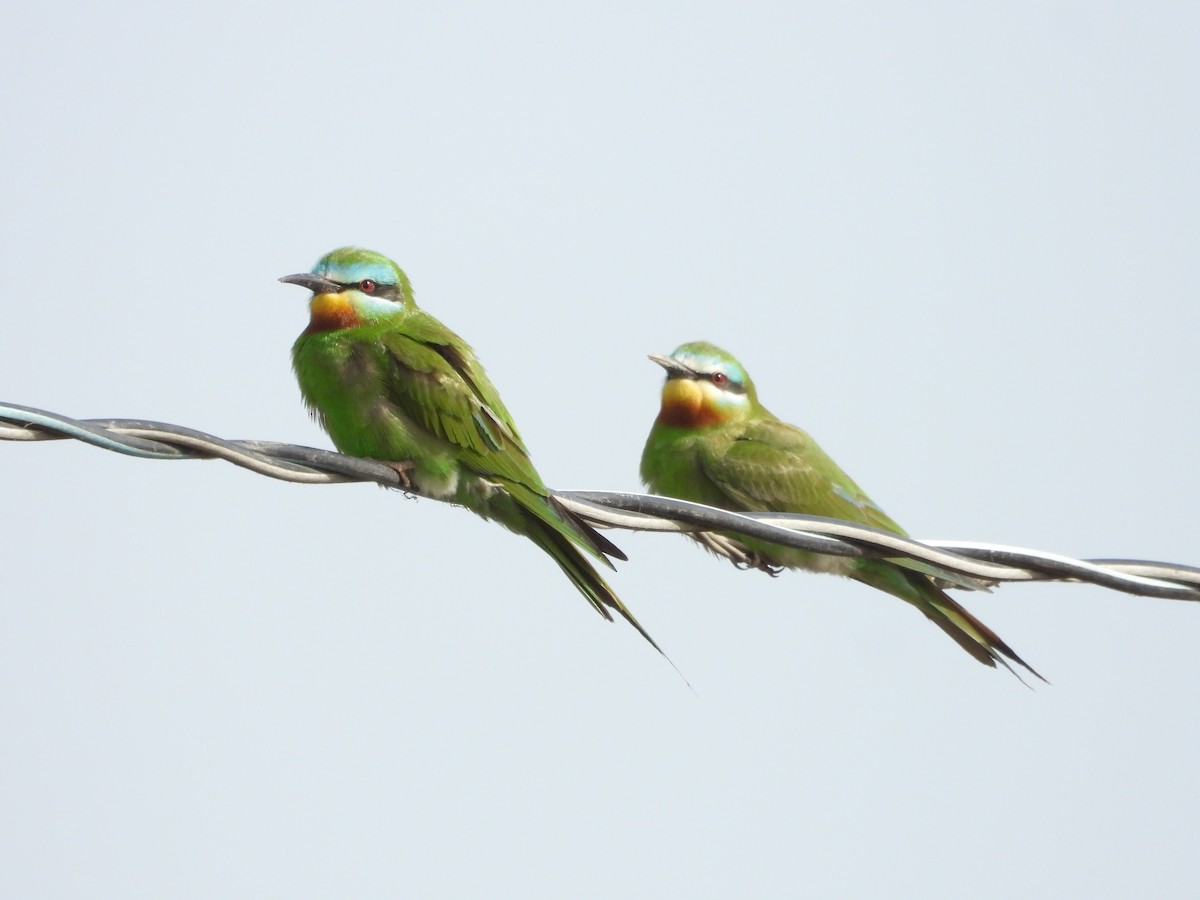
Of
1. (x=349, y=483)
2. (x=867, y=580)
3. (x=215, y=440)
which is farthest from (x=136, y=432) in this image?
(x=867, y=580)

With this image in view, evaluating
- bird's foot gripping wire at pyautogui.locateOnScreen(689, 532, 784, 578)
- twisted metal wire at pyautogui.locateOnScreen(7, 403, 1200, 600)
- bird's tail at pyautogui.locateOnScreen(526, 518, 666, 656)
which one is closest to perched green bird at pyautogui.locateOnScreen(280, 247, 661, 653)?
bird's tail at pyautogui.locateOnScreen(526, 518, 666, 656)

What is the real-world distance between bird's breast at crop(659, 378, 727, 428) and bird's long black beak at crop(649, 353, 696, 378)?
0.02 m

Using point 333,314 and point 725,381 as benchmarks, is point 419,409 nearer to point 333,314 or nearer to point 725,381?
point 333,314

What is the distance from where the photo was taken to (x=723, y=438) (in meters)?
6.62

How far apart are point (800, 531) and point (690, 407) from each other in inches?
111

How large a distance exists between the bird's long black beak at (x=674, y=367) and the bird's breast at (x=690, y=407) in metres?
0.02

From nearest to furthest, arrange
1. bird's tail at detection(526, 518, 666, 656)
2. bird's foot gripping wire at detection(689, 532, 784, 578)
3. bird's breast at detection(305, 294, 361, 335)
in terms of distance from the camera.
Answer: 1. bird's tail at detection(526, 518, 666, 656)
2. bird's breast at detection(305, 294, 361, 335)
3. bird's foot gripping wire at detection(689, 532, 784, 578)

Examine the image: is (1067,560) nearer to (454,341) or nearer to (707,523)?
(707,523)

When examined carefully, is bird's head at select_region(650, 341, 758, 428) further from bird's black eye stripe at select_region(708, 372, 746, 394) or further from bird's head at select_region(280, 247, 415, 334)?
bird's head at select_region(280, 247, 415, 334)

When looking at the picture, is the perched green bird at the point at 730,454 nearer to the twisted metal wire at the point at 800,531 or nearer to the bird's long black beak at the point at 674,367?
the bird's long black beak at the point at 674,367

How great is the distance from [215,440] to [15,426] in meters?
0.41

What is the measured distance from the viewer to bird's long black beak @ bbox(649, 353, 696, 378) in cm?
662

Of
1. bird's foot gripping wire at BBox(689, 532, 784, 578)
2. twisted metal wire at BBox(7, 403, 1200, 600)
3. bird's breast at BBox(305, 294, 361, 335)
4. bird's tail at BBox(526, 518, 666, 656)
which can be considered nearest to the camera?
twisted metal wire at BBox(7, 403, 1200, 600)

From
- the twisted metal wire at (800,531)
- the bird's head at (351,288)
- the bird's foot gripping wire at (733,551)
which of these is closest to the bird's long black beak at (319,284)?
the bird's head at (351,288)
